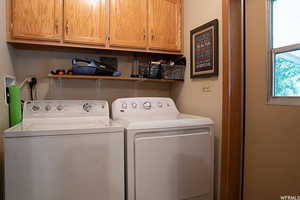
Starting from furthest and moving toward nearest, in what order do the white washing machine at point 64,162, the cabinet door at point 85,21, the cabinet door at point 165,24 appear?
the cabinet door at point 165,24, the cabinet door at point 85,21, the white washing machine at point 64,162

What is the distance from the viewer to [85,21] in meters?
1.78

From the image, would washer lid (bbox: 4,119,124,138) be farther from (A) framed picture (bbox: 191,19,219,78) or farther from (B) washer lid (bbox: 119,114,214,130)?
(A) framed picture (bbox: 191,19,219,78)

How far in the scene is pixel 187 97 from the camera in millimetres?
2102

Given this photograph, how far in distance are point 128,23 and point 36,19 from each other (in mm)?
847

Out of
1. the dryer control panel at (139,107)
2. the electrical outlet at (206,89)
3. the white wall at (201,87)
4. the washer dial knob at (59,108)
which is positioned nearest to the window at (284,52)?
the white wall at (201,87)

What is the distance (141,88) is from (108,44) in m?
0.72

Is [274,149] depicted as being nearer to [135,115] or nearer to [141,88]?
[135,115]

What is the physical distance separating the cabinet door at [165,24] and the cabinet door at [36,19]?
3.03ft

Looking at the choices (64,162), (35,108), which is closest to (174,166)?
(64,162)

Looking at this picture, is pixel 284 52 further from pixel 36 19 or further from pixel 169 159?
pixel 36 19

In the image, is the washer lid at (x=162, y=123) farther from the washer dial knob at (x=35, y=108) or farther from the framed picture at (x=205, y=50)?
the washer dial knob at (x=35, y=108)

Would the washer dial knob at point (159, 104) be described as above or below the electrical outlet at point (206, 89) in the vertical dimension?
below

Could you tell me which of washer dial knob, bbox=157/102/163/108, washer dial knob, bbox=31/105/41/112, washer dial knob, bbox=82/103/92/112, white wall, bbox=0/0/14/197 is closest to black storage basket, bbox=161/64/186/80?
washer dial knob, bbox=157/102/163/108

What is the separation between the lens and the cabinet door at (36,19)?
1611mm
